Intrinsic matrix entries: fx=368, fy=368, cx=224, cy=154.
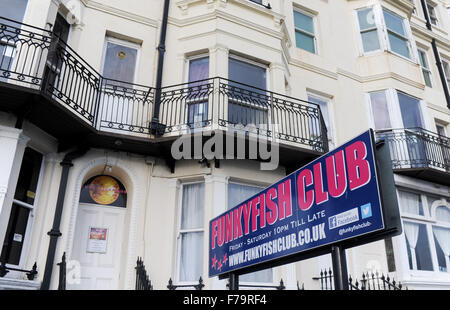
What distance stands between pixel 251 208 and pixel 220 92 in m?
5.43

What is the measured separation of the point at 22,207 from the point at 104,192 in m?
1.71

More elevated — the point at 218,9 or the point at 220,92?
the point at 218,9

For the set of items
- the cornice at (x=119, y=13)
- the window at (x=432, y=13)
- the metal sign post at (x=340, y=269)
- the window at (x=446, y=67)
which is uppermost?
the window at (x=432, y=13)

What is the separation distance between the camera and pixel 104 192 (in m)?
8.05

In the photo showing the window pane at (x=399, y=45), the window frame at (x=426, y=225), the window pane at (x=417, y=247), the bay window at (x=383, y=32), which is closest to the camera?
the window frame at (x=426, y=225)

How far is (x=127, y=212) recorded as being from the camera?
7.90 m

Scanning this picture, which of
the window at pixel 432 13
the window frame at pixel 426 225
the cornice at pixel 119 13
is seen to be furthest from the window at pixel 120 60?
the window at pixel 432 13

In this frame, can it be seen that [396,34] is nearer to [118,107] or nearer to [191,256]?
[118,107]

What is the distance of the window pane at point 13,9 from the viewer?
747cm

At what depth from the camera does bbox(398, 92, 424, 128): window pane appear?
12114 millimetres

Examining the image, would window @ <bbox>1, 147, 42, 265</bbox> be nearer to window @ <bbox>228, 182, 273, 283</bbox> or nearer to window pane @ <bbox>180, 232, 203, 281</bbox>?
window pane @ <bbox>180, 232, 203, 281</bbox>

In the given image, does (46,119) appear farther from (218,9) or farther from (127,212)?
(218,9)

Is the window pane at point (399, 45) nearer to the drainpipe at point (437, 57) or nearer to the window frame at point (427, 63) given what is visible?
the window frame at point (427, 63)
